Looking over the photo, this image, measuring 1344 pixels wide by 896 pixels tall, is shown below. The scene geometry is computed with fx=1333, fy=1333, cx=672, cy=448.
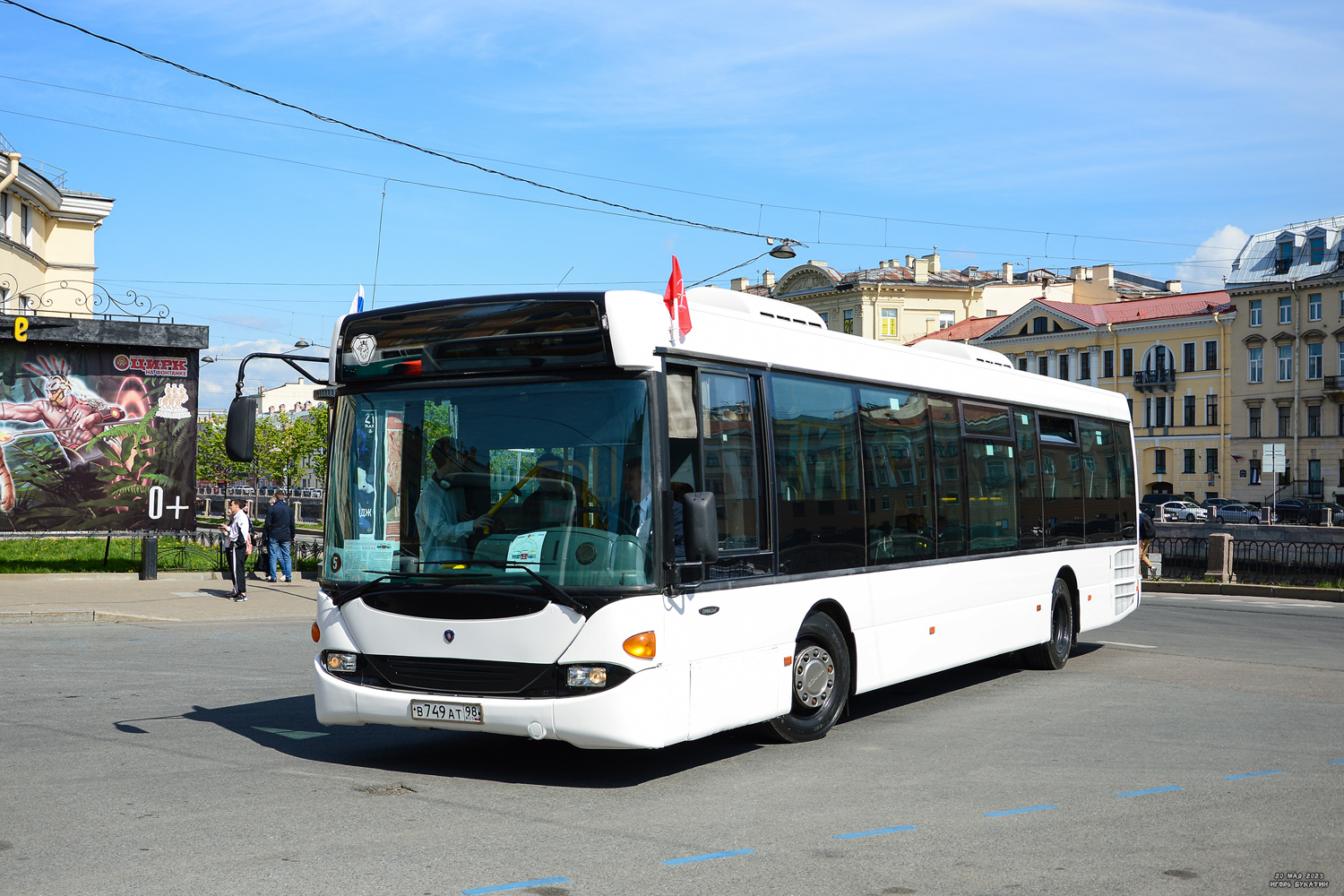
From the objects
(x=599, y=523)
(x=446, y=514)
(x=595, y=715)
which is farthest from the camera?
(x=446, y=514)

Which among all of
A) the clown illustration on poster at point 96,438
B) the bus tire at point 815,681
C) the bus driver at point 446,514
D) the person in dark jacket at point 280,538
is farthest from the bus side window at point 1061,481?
the clown illustration on poster at point 96,438

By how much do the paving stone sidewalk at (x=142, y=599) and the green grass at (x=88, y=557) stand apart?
4.51 ft

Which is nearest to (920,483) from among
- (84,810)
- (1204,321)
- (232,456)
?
(232,456)

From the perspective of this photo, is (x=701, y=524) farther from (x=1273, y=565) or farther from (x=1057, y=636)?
(x=1273, y=565)

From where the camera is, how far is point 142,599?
21609 millimetres

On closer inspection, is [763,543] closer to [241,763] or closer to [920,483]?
[920,483]

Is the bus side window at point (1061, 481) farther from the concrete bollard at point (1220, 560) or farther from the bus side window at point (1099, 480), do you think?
the concrete bollard at point (1220, 560)

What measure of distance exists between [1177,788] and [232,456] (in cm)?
609

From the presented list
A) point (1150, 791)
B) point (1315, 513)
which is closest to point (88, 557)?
point (1150, 791)

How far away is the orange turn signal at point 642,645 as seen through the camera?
7.38 m

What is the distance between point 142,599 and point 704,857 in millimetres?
17801

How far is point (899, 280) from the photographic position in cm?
9750

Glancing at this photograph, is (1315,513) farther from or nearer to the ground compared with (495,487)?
nearer to the ground

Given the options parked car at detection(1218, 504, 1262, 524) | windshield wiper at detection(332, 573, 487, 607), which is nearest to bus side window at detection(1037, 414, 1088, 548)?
windshield wiper at detection(332, 573, 487, 607)
